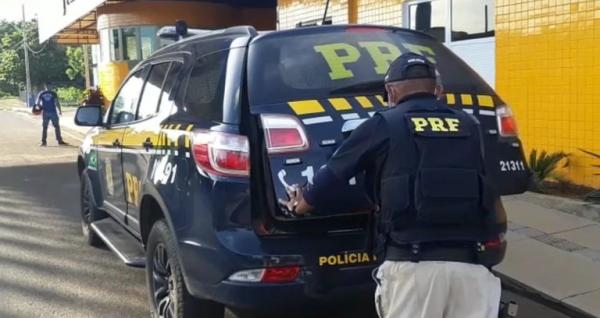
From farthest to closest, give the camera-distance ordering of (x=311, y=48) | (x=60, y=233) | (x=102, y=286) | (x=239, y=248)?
(x=60, y=233)
(x=102, y=286)
(x=311, y=48)
(x=239, y=248)

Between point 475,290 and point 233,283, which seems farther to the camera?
point 233,283

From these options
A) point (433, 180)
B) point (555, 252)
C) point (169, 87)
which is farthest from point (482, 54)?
point (433, 180)

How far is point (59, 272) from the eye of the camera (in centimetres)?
568

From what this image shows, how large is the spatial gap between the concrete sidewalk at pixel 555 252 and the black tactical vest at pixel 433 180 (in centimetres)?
238

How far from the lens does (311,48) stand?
12.0ft

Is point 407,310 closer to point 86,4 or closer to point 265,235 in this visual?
point 265,235

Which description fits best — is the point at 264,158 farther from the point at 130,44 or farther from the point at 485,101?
the point at 130,44

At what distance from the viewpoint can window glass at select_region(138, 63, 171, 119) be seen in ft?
14.5

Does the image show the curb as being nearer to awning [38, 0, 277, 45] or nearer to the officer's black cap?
the officer's black cap

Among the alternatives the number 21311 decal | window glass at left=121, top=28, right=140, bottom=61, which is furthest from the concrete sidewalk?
window glass at left=121, top=28, right=140, bottom=61

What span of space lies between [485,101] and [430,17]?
674 cm

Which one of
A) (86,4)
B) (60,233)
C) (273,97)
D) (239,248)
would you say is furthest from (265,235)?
(86,4)

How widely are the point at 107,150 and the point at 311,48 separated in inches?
91.2

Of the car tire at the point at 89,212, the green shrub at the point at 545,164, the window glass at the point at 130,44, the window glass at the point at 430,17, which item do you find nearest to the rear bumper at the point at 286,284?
the car tire at the point at 89,212
